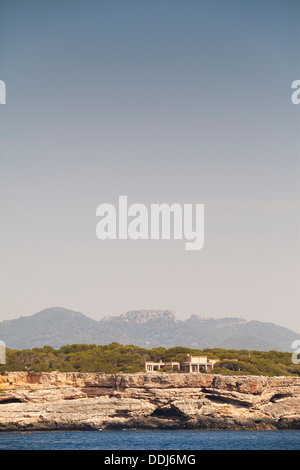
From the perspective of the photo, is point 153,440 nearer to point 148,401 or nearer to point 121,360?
point 148,401

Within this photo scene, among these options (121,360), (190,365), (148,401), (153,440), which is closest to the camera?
(153,440)

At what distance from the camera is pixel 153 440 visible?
125 feet

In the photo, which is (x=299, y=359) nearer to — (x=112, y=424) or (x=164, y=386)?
(x=164, y=386)

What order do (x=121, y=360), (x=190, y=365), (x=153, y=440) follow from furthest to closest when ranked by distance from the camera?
1. (x=121, y=360)
2. (x=190, y=365)
3. (x=153, y=440)

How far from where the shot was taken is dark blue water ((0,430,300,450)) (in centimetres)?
3441

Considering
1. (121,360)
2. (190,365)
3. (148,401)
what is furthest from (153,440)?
(121,360)

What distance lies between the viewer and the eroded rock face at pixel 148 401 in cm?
4678

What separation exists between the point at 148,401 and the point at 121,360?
8309 mm

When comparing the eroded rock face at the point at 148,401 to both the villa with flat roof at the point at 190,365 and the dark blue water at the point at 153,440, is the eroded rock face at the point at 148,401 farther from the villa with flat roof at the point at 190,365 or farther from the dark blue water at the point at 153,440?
the villa with flat roof at the point at 190,365

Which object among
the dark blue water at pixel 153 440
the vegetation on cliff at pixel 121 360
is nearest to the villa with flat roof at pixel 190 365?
the vegetation on cliff at pixel 121 360

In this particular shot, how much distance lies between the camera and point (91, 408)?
47.4m

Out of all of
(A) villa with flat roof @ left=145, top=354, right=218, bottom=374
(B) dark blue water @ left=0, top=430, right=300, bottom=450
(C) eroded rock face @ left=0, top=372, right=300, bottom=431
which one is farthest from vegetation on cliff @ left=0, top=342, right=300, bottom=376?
(B) dark blue water @ left=0, top=430, right=300, bottom=450

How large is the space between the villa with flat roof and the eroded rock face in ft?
20.7
